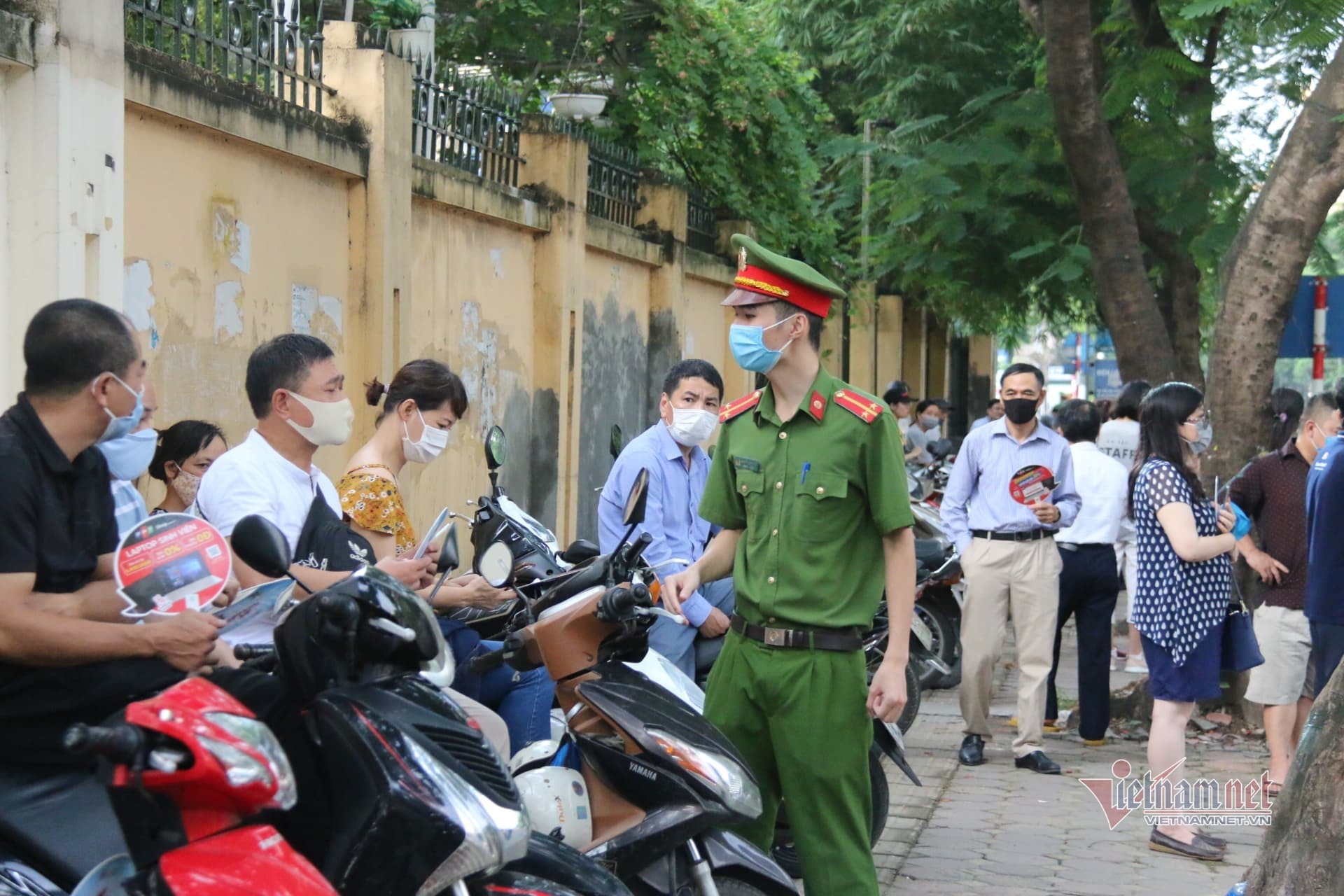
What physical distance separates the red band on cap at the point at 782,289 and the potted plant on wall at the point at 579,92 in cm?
850

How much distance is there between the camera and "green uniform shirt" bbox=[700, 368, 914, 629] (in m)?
3.94

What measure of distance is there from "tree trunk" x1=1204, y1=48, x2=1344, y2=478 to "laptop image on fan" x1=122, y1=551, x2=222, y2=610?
6.73 metres

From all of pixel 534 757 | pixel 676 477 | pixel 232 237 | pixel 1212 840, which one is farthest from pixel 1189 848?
pixel 232 237

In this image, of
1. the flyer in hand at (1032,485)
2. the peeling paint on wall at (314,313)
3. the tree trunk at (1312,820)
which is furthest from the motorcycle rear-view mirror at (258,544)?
the flyer in hand at (1032,485)

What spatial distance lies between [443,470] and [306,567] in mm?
5169

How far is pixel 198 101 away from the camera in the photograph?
20.5 ft

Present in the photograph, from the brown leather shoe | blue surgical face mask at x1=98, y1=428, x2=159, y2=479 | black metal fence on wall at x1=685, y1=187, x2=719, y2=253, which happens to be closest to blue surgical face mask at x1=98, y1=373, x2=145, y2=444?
blue surgical face mask at x1=98, y1=428, x2=159, y2=479

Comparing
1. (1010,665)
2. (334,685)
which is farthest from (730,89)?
(334,685)

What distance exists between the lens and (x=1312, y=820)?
406 cm

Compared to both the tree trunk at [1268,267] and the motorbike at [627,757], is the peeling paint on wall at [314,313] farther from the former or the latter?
the tree trunk at [1268,267]

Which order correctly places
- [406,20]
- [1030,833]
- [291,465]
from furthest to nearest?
[406,20], [1030,833], [291,465]

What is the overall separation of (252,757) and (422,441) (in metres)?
2.40

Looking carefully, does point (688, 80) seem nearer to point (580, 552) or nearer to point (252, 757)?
point (580, 552)

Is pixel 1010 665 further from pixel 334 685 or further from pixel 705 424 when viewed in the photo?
pixel 334 685
